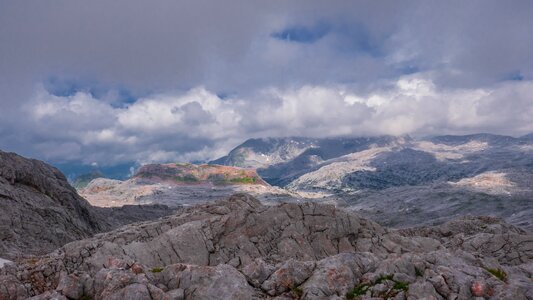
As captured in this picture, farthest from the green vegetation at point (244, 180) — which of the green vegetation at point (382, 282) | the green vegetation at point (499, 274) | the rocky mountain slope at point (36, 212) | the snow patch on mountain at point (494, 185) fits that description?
the green vegetation at point (382, 282)

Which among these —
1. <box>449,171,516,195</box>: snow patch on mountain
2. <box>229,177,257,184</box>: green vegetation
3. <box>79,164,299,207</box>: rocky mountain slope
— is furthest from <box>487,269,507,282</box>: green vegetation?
<box>229,177,257,184</box>: green vegetation

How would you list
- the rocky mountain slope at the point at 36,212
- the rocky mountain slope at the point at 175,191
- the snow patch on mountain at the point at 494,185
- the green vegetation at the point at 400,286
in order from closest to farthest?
1. the green vegetation at the point at 400,286
2. the rocky mountain slope at the point at 36,212
3. the snow patch on mountain at the point at 494,185
4. the rocky mountain slope at the point at 175,191

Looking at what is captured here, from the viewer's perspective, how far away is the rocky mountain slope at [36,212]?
39.6 m

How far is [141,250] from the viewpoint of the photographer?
80.0 ft

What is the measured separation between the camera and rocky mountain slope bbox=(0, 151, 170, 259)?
39625 mm

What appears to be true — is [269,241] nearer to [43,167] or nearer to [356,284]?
[356,284]

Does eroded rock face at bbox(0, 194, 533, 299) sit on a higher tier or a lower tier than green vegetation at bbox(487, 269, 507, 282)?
higher

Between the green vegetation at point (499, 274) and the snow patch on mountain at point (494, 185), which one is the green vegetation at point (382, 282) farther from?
the snow patch on mountain at point (494, 185)

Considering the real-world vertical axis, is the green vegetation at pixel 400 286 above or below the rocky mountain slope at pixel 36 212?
below

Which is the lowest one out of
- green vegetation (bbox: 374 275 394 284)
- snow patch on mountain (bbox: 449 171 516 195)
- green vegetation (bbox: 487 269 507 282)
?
snow patch on mountain (bbox: 449 171 516 195)

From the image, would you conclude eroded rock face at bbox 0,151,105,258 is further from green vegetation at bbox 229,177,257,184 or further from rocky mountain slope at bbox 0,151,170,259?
green vegetation at bbox 229,177,257,184

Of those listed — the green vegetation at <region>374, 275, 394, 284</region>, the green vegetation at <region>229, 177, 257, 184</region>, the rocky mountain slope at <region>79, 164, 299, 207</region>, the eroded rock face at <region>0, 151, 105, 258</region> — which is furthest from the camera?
the green vegetation at <region>229, 177, 257, 184</region>

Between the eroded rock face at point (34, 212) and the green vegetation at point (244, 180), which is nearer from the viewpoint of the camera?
the eroded rock face at point (34, 212)

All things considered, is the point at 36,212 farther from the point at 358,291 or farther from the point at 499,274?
the point at 499,274
